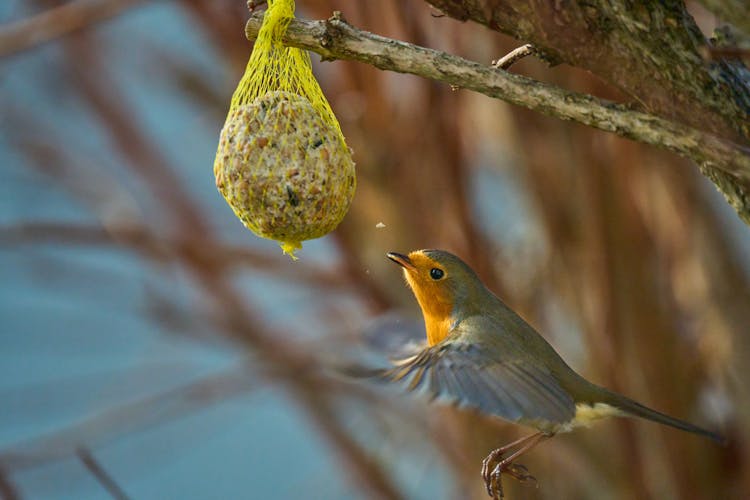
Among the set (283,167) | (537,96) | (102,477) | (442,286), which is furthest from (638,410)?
(102,477)

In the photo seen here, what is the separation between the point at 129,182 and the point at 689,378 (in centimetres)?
259

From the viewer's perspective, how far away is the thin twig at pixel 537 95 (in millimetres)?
1563

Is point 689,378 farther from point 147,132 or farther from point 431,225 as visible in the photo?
point 147,132

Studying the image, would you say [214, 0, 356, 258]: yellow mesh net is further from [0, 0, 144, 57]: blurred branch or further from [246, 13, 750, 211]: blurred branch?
[0, 0, 144, 57]: blurred branch

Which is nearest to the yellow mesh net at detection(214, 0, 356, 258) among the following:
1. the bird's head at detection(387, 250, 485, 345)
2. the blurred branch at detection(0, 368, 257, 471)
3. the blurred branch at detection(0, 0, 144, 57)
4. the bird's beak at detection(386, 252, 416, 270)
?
the bird's beak at detection(386, 252, 416, 270)

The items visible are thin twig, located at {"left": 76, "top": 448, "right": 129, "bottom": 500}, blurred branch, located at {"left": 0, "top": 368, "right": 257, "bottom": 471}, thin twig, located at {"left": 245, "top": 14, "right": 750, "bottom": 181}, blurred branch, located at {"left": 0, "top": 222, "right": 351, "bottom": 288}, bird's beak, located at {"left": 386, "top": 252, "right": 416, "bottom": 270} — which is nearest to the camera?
thin twig, located at {"left": 245, "top": 14, "right": 750, "bottom": 181}

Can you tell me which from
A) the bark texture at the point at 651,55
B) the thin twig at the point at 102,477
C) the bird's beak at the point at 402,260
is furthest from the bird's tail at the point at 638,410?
the thin twig at the point at 102,477

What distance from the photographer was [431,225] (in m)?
3.80

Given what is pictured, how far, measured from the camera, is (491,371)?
8.05 ft

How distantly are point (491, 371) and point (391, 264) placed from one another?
1.78 metres

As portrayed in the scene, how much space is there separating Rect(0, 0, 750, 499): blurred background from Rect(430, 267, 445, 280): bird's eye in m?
0.19

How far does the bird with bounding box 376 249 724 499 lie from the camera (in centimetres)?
228

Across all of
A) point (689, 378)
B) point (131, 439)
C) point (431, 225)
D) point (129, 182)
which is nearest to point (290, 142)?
point (431, 225)

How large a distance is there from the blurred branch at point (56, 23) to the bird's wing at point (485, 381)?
55.8 inches
